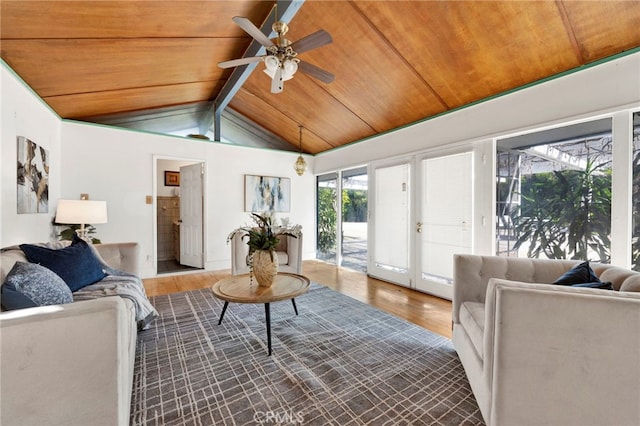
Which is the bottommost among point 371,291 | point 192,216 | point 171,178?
point 371,291

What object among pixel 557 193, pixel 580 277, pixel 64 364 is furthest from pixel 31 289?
pixel 557 193

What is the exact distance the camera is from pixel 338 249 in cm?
540

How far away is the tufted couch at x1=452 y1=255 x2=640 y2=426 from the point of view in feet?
3.46

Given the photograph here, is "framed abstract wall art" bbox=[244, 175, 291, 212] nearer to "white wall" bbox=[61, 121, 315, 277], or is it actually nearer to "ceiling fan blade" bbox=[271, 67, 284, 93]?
"white wall" bbox=[61, 121, 315, 277]

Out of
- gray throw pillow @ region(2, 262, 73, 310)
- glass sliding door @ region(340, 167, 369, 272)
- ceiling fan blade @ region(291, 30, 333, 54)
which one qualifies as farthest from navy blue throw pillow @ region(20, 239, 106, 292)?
glass sliding door @ region(340, 167, 369, 272)

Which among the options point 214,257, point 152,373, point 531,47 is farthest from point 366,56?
point 214,257

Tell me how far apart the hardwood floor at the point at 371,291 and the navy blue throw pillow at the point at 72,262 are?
1.46m

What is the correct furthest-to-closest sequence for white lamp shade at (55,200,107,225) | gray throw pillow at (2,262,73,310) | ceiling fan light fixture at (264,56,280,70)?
white lamp shade at (55,200,107,225) → ceiling fan light fixture at (264,56,280,70) → gray throw pillow at (2,262,73,310)

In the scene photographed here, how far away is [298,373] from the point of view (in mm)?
1815

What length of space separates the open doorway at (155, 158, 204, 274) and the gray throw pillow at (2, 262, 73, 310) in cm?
335

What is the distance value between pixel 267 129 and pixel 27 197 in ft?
12.2

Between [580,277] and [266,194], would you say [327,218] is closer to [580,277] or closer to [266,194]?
[266,194]

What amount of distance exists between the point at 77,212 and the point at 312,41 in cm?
327

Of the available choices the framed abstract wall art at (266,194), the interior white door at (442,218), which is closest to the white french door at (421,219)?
the interior white door at (442,218)
